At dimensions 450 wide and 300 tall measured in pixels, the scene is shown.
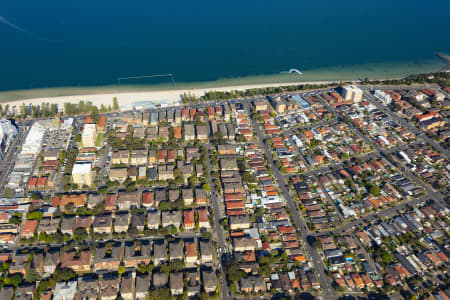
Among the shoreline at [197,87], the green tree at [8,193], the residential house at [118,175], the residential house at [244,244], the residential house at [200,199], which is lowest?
the residential house at [244,244]

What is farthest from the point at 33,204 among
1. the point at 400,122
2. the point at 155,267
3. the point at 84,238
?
the point at 400,122

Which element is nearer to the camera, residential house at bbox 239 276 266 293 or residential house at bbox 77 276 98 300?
residential house at bbox 77 276 98 300

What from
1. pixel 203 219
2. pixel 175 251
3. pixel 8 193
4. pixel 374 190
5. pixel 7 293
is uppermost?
pixel 8 193

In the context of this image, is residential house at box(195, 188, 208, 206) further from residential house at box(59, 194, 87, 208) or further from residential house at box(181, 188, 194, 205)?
residential house at box(59, 194, 87, 208)

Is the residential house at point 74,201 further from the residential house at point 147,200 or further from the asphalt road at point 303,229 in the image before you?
the asphalt road at point 303,229

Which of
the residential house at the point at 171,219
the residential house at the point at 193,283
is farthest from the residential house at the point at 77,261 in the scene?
the residential house at the point at 193,283

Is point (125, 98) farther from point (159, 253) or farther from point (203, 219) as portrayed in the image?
point (159, 253)

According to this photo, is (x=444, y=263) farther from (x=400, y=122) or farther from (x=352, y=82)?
(x=352, y=82)

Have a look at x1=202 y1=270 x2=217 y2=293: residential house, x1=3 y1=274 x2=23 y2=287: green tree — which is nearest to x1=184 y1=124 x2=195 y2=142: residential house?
x1=202 y1=270 x2=217 y2=293: residential house

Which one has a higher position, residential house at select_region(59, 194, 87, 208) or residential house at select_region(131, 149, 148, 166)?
residential house at select_region(131, 149, 148, 166)

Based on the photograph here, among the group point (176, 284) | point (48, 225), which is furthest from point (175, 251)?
point (48, 225)
